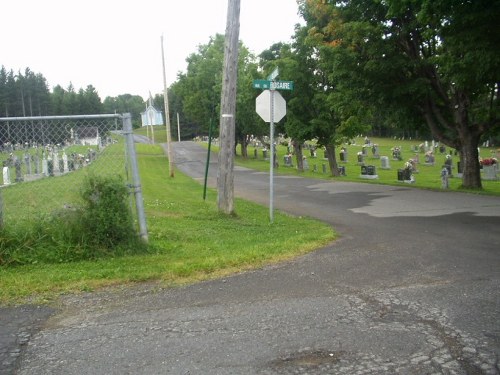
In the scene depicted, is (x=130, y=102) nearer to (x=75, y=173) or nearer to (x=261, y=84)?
(x=261, y=84)

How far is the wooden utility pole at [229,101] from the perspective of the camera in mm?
9992

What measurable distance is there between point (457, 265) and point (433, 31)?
29.2 feet

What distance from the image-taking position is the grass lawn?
215 inches

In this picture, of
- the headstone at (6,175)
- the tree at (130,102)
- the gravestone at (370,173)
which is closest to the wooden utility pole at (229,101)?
the headstone at (6,175)

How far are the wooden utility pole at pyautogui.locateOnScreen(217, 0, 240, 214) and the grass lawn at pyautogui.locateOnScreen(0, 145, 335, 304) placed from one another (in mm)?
936

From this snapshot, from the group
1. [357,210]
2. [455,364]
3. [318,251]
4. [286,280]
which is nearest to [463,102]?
[357,210]

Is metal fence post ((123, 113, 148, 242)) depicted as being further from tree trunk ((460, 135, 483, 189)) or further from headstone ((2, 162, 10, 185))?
headstone ((2, 162, 10, 185))

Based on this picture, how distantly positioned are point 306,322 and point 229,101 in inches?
264

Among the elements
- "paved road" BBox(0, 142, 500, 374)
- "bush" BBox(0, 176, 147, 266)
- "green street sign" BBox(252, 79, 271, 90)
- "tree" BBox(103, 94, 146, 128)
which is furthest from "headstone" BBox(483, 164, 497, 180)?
"tree" BBox(103, 94, 146, 128)

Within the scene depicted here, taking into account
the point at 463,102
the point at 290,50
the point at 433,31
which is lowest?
the point at 463,102

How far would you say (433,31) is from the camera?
13.0 metres

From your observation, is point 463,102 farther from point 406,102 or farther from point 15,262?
point 15,262

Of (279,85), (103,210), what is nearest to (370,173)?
(279,85)

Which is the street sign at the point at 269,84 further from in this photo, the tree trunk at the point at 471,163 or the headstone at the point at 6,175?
the headstone at the point at 6,175
